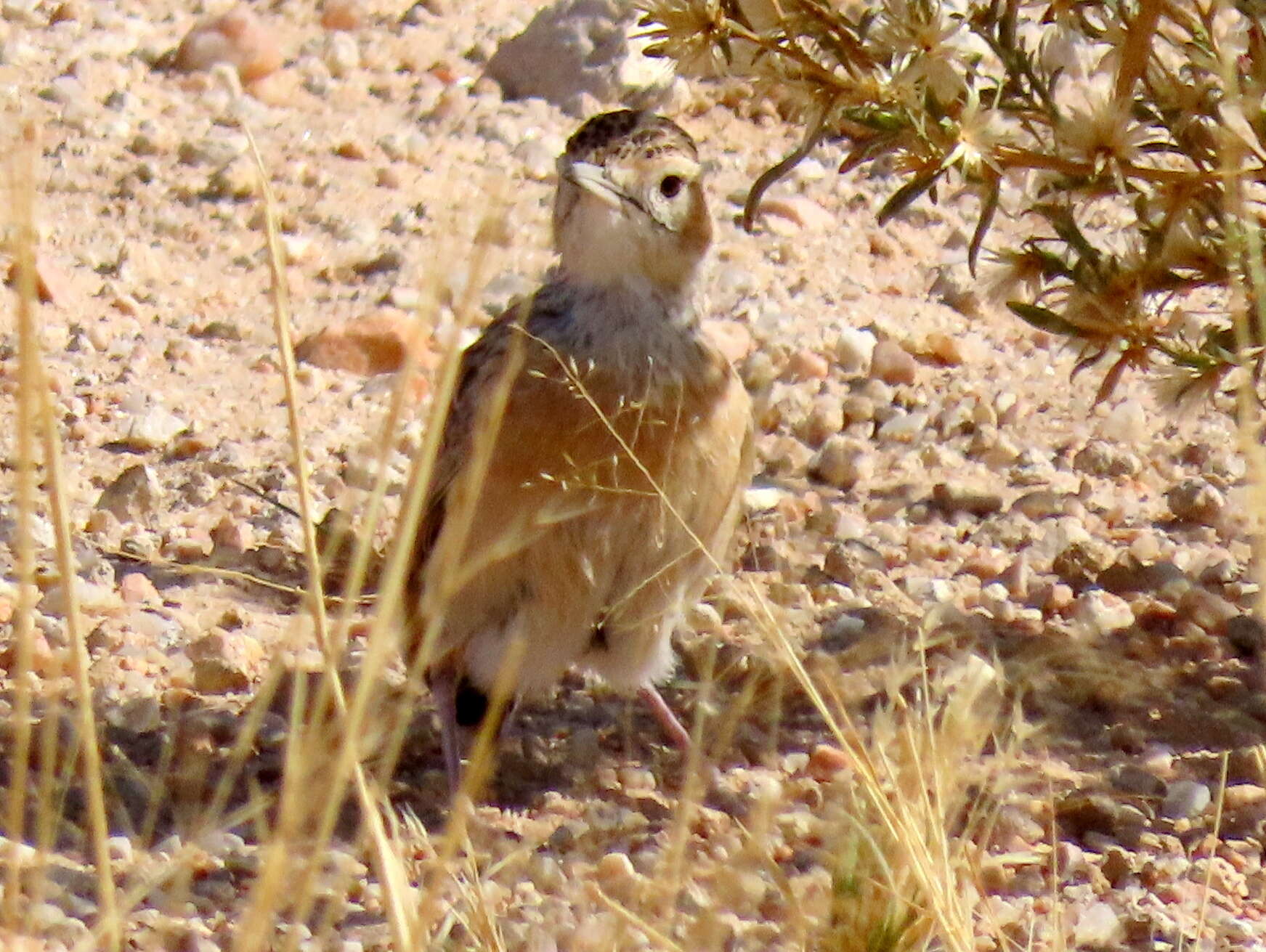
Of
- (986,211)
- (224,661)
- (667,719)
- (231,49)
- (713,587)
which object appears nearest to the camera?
(986,211)

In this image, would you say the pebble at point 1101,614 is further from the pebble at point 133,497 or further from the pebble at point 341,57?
the pebble at point 341,57

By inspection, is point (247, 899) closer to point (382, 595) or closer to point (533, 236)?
point (382, 595)

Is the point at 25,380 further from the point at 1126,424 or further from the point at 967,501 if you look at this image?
the point at 1126,424

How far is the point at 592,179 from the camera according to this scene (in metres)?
4.57

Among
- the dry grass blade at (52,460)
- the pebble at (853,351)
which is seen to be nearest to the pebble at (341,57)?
the pebble at (853,351)

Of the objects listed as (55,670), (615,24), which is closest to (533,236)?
(615,24)

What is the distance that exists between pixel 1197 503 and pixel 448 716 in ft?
7.33

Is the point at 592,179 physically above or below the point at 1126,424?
above

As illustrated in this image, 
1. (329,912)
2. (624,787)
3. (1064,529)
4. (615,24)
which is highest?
(615,24)

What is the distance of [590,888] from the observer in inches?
157

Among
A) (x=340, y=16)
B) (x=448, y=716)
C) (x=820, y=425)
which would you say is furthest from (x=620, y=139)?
(x=340, y=16)

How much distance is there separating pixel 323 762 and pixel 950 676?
1292 mm

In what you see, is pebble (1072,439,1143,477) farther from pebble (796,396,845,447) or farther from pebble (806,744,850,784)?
pebble (806,744,850,784)

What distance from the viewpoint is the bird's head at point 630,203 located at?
463 centimetres
